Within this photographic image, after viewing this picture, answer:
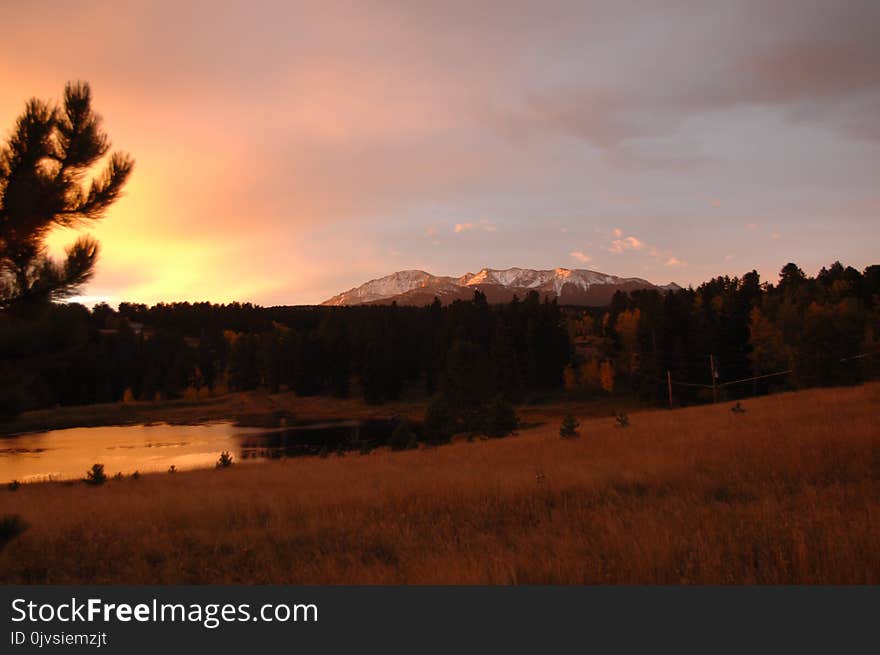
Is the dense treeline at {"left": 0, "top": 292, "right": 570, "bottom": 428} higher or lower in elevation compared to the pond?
higher

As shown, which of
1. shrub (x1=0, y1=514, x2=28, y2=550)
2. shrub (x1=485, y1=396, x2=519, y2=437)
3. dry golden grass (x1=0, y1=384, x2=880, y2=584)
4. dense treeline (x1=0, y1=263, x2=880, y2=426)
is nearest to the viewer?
dry golden grass (x1=0, y1=384, x2=880, y2=584)

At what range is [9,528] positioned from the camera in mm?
6777

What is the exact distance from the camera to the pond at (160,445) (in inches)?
1633

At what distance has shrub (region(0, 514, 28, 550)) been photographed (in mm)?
6680

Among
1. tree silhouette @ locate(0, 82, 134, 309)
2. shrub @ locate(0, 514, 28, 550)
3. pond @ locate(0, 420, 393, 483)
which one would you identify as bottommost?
pond @ locate(0, 420, 393, 483)

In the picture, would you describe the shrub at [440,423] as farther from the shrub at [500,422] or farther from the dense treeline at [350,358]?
the dense treeline at [350,358]

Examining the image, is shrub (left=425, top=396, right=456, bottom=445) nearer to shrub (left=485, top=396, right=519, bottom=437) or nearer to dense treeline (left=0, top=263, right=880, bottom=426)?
dense treeline (left=0, top=263, right=880, bottom=426)

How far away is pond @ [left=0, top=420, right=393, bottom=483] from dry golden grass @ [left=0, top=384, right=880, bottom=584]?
26.4 metres

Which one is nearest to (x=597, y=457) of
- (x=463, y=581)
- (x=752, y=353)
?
(x=463, y=581)

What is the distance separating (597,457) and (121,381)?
131m

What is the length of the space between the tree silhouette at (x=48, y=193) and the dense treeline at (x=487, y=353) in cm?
48

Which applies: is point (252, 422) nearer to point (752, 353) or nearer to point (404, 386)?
point (404, 386)

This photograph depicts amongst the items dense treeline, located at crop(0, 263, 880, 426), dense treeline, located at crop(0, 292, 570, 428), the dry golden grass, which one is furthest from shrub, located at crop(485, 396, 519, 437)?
the dry golden grass

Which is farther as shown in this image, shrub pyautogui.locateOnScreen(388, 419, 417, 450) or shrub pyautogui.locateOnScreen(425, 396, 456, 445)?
shrub pyautogui.locateOnScreen(425, 396, 456, 445)
